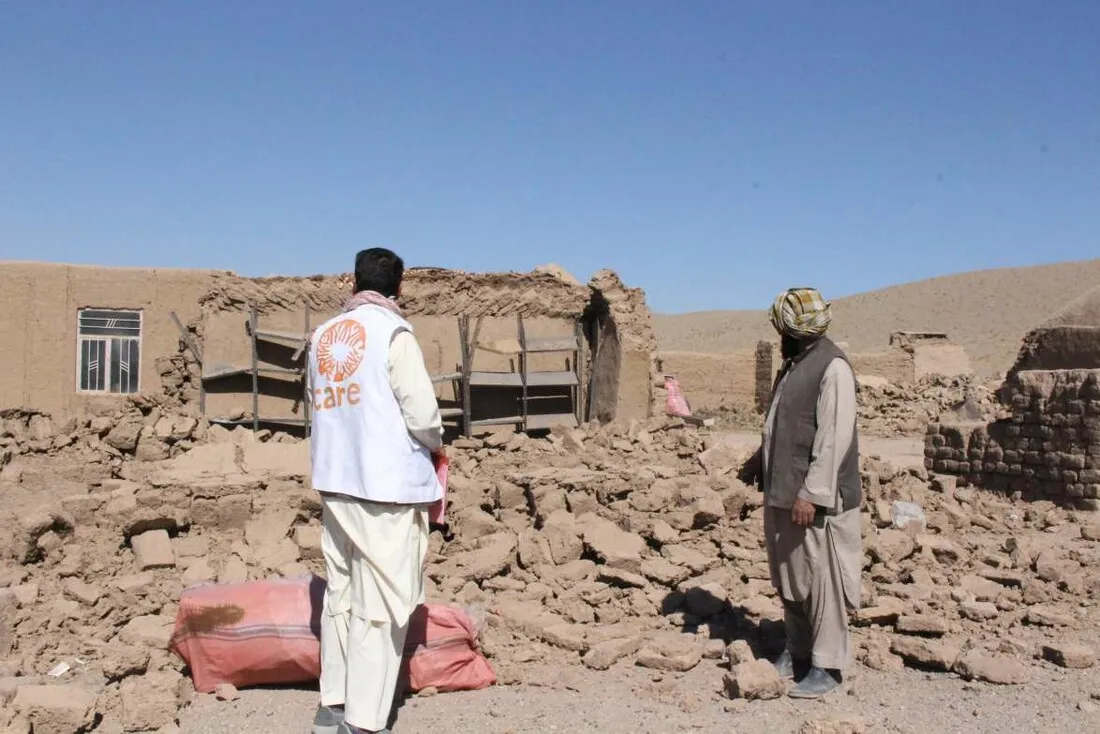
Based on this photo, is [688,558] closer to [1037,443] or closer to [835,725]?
[835,725]

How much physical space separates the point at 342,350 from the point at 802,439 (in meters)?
1.82

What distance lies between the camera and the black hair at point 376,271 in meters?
3.34

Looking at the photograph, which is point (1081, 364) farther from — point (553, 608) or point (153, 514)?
point (153, 514)

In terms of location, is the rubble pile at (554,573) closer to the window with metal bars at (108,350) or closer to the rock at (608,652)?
the rock at (608,652)

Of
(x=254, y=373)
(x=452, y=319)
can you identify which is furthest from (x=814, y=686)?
(x=254, y=373)

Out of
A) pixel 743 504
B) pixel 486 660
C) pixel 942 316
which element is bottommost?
pixel 486 660

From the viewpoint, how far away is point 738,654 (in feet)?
12.9

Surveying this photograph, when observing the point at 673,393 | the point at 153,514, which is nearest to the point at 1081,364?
the point at 673,393

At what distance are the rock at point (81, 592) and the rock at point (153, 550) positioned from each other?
1.30ft

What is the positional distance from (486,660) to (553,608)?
747 millimetres

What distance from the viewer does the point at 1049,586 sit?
5.21m

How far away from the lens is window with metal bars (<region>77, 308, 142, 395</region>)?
996 cm

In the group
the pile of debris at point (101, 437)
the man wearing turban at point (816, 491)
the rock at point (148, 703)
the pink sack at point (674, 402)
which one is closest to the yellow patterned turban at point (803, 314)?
the man wearing turban at point (816, 491)

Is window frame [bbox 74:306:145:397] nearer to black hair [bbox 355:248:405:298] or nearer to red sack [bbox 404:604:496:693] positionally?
red sack [bbox 404:604:496:693]
